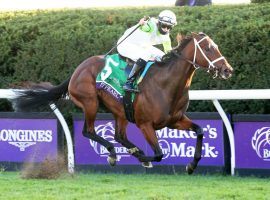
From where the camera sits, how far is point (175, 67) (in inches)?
306

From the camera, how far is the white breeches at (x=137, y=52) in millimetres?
8004

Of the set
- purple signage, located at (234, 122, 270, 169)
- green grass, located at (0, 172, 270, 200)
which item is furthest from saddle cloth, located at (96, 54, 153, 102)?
purple signage, located at (234, 122, 270, 169)

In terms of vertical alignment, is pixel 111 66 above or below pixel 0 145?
above

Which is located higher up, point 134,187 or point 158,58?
point 158,58

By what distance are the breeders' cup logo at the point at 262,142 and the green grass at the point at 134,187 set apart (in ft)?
0.99

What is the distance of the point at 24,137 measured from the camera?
9.80m

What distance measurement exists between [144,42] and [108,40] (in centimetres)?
216

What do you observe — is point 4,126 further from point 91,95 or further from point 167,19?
point 167,19

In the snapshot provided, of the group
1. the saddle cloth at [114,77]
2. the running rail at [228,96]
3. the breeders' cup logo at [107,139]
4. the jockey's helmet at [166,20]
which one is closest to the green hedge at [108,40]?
the running rail at [228,96]

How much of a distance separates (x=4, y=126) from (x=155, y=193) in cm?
324

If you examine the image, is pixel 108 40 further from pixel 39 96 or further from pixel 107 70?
pixel 107 70

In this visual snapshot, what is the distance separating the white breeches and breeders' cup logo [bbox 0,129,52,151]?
2014 millimetres

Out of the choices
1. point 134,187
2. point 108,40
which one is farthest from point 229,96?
point 108,40

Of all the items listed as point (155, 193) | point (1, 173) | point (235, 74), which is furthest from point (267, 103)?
point (1, 173)
